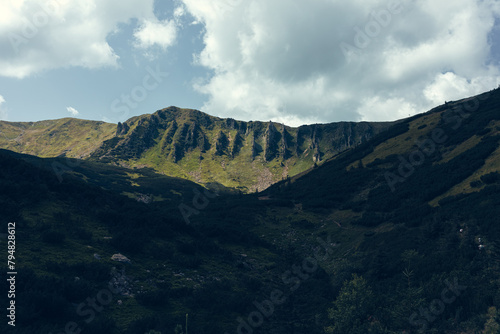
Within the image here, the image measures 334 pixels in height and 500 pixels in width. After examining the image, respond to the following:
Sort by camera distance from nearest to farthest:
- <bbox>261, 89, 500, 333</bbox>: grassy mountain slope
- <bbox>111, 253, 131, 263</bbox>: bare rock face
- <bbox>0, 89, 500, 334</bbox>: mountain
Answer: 1. <bbox>0, 89, 500, 334</bbox>: mountain
2. <bbox>261, 89, 500, 333</bbox>: grassy mountain slope
3. <bbox>111, 253, 131, 263</bbox>: bare rock face

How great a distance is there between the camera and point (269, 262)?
54.1 m

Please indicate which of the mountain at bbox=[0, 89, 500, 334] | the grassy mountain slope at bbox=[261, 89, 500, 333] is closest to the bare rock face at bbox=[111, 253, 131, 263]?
the mountain at bbox=[0, 89, 500, 334]

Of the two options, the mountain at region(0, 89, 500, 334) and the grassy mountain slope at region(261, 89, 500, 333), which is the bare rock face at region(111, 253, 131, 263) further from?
the grassy mountain slope at region(261, 89, 500, 333)

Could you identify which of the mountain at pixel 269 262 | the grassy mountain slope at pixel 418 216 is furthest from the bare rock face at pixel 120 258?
the grassy mountain slope at pixel 418 216

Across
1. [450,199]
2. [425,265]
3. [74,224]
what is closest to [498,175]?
[450,199]

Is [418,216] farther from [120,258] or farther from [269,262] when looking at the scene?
[120,258]

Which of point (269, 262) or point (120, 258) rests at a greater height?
point (120, 258)

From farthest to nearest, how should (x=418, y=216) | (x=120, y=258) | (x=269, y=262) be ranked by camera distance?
(x=418, y=216), (x=269, y=262), (x=120, y=258)

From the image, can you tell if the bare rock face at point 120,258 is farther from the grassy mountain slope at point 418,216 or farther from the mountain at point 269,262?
the grassy mountain slope at point 418,216

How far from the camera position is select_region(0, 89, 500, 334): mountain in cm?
2669

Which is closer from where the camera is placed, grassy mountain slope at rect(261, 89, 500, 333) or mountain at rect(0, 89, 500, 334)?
mountain at rect(0, 89, 500, 334)

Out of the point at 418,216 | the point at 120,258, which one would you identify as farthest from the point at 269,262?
the point at 418,216

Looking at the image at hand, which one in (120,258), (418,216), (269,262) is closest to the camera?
(120,258)

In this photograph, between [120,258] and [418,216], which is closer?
[120,258]
